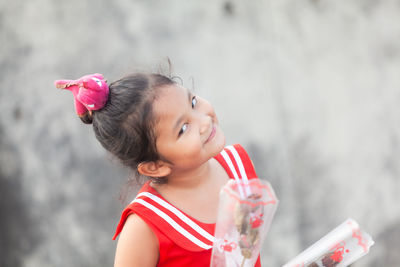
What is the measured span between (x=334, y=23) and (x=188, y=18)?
0.51m

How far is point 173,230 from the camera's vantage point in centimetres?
96

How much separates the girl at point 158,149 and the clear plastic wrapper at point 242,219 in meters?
0.12

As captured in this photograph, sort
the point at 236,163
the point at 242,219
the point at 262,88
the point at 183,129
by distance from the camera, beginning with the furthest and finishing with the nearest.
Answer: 1. the point at 262,88
2. the point at 236,163
3. the point at 183,129
4. the point at 242,219

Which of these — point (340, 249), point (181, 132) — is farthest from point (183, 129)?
point (340, 249)

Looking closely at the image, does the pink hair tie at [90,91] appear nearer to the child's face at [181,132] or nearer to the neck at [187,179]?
the child's face at [181,132]

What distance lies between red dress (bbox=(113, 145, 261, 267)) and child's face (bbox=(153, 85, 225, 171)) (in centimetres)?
11

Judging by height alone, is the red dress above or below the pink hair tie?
below

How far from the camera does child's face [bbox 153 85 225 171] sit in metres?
0.90

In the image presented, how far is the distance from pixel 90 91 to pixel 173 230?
321 millimetres

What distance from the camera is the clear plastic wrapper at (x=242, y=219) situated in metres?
0.78

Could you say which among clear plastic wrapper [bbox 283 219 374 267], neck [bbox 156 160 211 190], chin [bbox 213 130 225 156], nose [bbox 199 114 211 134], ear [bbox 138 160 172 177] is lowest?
clear plastic wrapper [bbox 283 219 374 267]

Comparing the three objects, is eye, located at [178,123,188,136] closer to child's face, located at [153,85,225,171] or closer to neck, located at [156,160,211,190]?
child's face, located at [153,85,225,171]

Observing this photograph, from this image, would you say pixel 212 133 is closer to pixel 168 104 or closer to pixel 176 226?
pixel 168 104

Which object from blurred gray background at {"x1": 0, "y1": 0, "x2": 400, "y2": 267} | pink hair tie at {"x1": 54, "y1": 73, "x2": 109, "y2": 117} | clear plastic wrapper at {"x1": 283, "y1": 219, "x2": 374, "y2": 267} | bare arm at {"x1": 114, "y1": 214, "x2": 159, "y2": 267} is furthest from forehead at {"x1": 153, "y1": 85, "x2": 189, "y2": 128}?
blurred gray background at {"x1": 0, "y1": 0, "x2": 400, "y2": 267}
